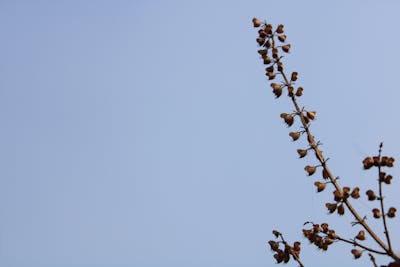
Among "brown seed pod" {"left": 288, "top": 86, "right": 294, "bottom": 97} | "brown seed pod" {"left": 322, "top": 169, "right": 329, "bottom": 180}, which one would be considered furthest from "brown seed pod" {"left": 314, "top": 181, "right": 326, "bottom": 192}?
"brown seed pod" {"left": 288, "top": 86, "right": 294, "bottom": 97}

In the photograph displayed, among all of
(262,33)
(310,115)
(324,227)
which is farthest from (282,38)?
(324,227)

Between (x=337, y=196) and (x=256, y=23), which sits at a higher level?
(x=256, y=23)

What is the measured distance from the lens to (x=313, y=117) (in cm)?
655

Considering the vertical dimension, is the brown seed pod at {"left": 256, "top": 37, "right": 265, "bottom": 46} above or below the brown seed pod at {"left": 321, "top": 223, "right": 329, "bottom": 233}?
above

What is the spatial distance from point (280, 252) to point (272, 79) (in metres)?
2.01

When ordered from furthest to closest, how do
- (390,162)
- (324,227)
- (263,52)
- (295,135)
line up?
1. (263,52)
2. (295,135)
3. (324,227)
4. (390,162)

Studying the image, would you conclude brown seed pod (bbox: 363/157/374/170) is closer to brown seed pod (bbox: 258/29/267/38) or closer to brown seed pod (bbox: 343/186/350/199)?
brown seed pod (bbox: 343/186/350/199)

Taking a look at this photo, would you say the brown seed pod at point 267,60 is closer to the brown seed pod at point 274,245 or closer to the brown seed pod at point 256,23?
the brown seed pod at point 256,23

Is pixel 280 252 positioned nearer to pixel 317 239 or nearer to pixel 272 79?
pixel 317 239

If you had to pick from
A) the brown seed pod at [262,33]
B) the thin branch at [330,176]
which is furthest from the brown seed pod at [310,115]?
the brown seed pod at [262,33]

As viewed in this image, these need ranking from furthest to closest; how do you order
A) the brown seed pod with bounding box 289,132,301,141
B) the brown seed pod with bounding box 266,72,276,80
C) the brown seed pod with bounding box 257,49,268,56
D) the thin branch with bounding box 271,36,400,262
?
the brown seed pod with bounding box 257,49,268,56, the brown seed pod with bounding box 266,72,276,80, the brown seed pod with bounding box 289,132,301,141, the thin branch with bounding box 271,36,400,262

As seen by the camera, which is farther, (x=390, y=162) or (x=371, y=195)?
(x=371, y=195)

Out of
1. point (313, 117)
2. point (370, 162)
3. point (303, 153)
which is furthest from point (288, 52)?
point (370, 162)

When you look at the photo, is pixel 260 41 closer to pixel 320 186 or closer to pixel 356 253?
pixel 320 186
